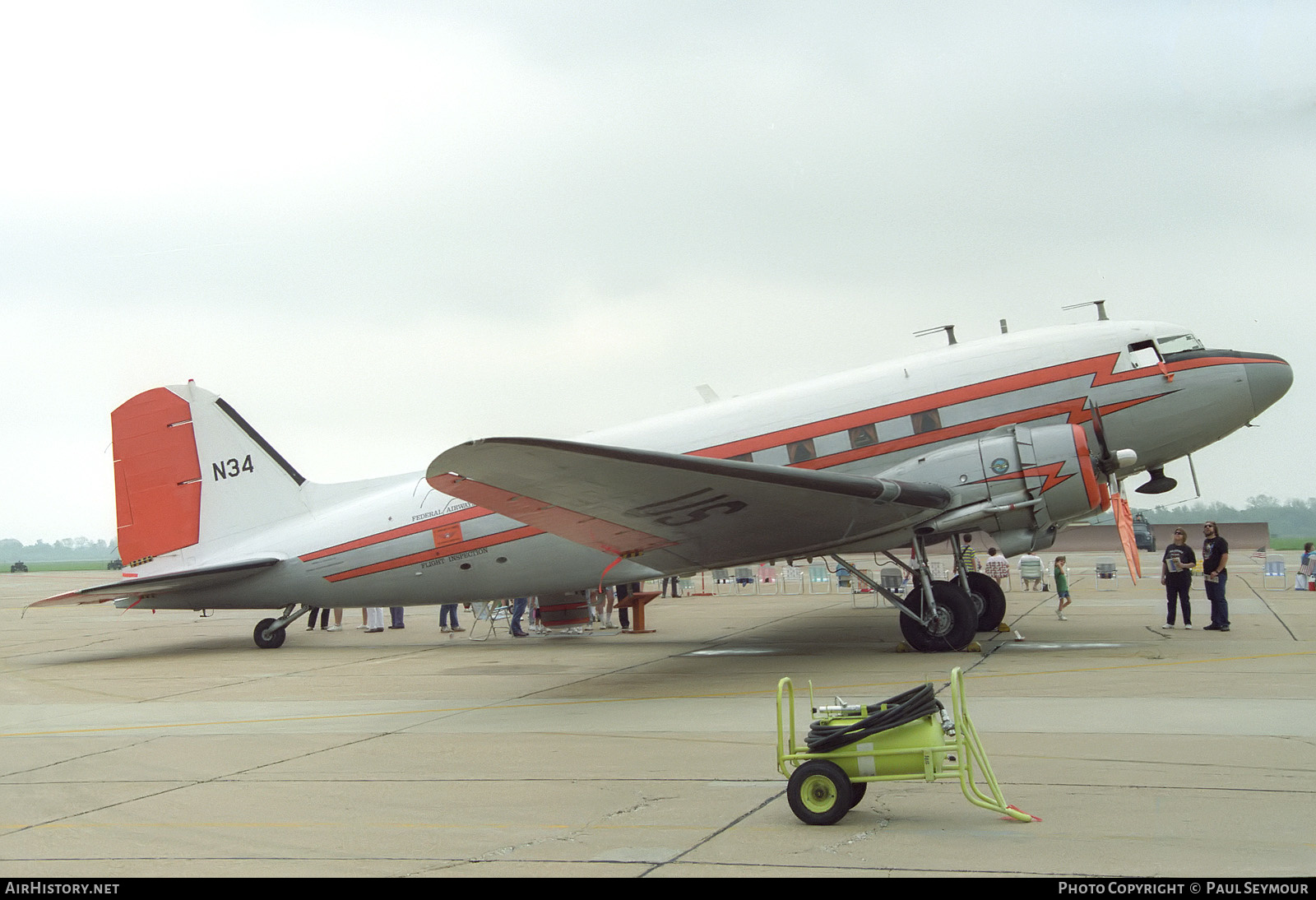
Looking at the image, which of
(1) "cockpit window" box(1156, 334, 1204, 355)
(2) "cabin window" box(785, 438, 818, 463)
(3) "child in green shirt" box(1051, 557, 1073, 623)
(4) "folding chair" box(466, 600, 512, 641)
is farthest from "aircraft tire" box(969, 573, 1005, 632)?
(4) "folding chair" box(466, 600, 512, 641)

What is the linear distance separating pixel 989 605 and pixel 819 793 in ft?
36.6

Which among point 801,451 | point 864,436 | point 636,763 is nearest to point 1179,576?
point 864,436

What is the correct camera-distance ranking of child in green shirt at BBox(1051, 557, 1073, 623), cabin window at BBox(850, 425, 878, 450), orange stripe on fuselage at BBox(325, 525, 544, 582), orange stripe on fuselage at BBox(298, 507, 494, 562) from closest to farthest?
cabin window at BBox(850, 425, 878, 450) < orange stripe on fuselage at BBox(325, 525, 544, 582) < orange stripe on fuselage at BBox(298, 507, 494, 562) < child in green shirt at BBox(1051, 557, 1073, 623)

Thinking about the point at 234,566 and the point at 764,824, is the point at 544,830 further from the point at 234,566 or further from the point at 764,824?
the point at 234,566

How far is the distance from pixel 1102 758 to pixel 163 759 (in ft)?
25.1

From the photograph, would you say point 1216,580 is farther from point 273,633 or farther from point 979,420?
point 273,633

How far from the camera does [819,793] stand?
224 inches

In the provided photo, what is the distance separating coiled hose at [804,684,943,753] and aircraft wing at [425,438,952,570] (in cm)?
449

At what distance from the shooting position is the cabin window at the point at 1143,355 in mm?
13977

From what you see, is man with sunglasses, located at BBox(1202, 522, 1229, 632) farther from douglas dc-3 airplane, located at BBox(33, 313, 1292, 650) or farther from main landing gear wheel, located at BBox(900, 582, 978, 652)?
main landing gear wheel, located at BBox(900, 582, 978, 652)

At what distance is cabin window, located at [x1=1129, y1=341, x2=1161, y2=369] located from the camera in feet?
45.9
